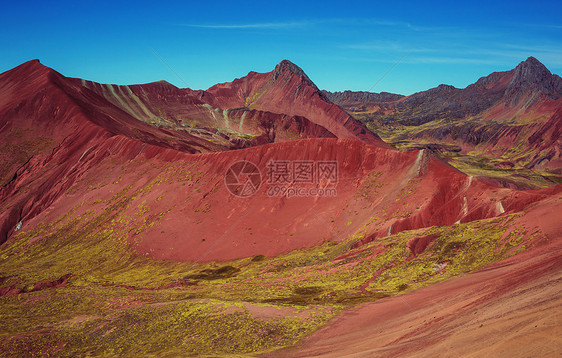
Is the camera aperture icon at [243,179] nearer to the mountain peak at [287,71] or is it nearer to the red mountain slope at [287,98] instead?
the red mountain slope at [287,98]

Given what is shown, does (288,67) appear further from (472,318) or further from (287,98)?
(472,318)

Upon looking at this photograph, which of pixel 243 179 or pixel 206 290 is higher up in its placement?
pixel 243 179

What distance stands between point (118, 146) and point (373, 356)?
65.1 metres

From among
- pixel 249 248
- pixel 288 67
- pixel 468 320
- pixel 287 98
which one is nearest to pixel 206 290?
pixel 249 248

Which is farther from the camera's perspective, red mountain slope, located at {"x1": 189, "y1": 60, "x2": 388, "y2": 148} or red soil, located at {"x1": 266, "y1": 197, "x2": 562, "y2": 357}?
red mountain slope, located at {"x1": 189, "y1": 60, "x2": 388, "y2": 148}

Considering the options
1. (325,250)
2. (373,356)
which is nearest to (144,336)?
(373,356)

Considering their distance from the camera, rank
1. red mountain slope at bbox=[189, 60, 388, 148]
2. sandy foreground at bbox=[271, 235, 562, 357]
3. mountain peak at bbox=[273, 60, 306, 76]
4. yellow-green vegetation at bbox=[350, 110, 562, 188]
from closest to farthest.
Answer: sandy foreground at bbox=[271, 235, 562, 357] → yellow-green vegetation at bbox=[350, 110, 562, 188] → red mountain slope at bbox=[189, 60, 388, 148] → mountain peak at bbox=[273, 60, 306, 76]

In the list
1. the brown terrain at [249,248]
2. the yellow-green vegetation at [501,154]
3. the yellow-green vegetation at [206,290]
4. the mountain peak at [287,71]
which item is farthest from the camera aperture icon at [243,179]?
the mountain peak at [287,71]

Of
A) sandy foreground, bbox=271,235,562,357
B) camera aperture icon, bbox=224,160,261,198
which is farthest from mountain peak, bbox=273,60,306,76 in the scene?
sandy foreground, bbox=271,235,562,357

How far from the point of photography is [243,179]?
2233 inches

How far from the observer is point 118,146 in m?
69.6

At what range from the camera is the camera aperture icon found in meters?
55.7

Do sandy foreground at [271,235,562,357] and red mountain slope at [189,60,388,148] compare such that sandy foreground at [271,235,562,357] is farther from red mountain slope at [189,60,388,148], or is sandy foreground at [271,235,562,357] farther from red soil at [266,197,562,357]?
red mountain slope at [189,60,388,148]

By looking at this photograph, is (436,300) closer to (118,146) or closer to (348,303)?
(348,303)
